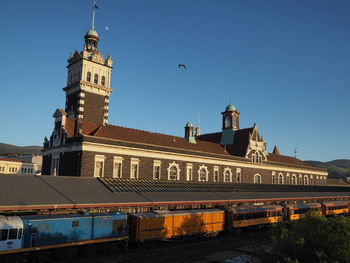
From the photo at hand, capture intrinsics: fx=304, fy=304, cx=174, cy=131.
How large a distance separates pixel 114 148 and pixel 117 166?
247 centimetres

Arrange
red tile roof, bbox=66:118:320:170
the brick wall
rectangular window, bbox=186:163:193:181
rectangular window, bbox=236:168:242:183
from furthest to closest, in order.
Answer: rectangular window, bbox=236:168:242:183
rectangular window, bbox=186:163:193:181
the brick wall
red tile roof, bbox=66:118:320:170

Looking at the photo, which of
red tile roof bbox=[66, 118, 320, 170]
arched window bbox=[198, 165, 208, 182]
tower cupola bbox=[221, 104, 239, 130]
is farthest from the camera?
tower cupola bbox=[221, 104, 239, 130]

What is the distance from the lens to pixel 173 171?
154 feet

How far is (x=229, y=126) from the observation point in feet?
227

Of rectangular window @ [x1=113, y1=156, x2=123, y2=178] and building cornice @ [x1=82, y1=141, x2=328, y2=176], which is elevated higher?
building cornice @ [x1=82, y1=141, x2=328, y2=176]

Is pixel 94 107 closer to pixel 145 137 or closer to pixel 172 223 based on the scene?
pixel 145 137

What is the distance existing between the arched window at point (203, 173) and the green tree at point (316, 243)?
3398 cm

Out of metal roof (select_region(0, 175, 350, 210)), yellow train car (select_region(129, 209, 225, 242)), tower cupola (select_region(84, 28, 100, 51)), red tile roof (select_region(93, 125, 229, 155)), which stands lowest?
yellow train car (select_region(129, 209, 225, 242))

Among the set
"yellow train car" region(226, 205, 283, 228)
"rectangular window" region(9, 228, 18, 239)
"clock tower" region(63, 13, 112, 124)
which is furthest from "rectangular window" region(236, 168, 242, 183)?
"rectangular window" region(9, 228, 18, 239)

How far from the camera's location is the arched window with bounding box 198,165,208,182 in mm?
50612

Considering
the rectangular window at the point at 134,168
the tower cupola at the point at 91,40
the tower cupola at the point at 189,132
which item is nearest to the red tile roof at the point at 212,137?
the tower cupola at the point at 189,132

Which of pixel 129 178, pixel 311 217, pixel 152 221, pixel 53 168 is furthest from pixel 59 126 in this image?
pixel 311 217

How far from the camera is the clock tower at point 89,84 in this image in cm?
4641

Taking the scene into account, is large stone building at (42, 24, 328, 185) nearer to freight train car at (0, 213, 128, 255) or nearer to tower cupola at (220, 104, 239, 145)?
tower cupola at (220, 104, 239, 145)
